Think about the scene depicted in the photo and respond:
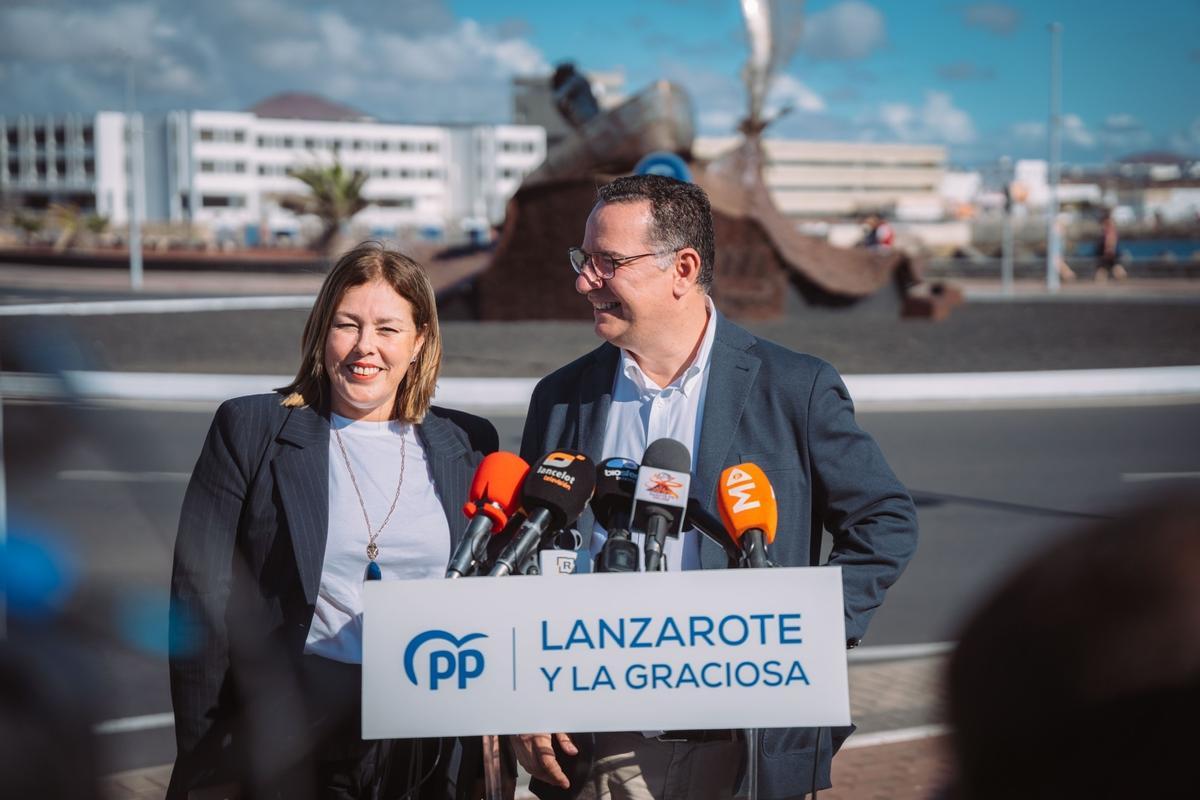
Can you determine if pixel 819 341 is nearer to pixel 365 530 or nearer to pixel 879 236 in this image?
pixel 879 236

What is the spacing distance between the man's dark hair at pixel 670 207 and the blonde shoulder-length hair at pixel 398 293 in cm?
47

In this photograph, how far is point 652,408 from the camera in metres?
2.90

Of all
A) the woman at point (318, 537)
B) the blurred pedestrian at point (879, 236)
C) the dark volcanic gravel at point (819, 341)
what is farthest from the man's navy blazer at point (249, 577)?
the blurred pedestrian at point (879, 236)

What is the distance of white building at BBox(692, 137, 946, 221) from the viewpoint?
147 meters

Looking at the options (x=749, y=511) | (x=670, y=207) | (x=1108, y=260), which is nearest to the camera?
(x=749, y=511)

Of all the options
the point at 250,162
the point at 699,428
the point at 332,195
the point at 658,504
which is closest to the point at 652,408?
the point at 699,428

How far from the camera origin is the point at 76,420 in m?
1.84

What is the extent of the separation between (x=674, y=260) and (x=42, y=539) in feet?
4.79

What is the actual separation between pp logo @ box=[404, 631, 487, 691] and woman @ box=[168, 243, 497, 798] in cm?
39

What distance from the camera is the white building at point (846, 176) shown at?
14700 centimetres

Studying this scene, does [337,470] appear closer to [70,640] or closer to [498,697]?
[498,697]

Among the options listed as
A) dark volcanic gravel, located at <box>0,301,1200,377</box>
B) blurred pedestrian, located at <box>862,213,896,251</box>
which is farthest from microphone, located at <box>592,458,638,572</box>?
blurred pedestrian, located at <box>862,213,896,251</box>

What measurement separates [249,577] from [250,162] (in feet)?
414

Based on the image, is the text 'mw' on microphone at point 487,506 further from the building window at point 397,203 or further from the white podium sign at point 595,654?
the building window at point 397,203
